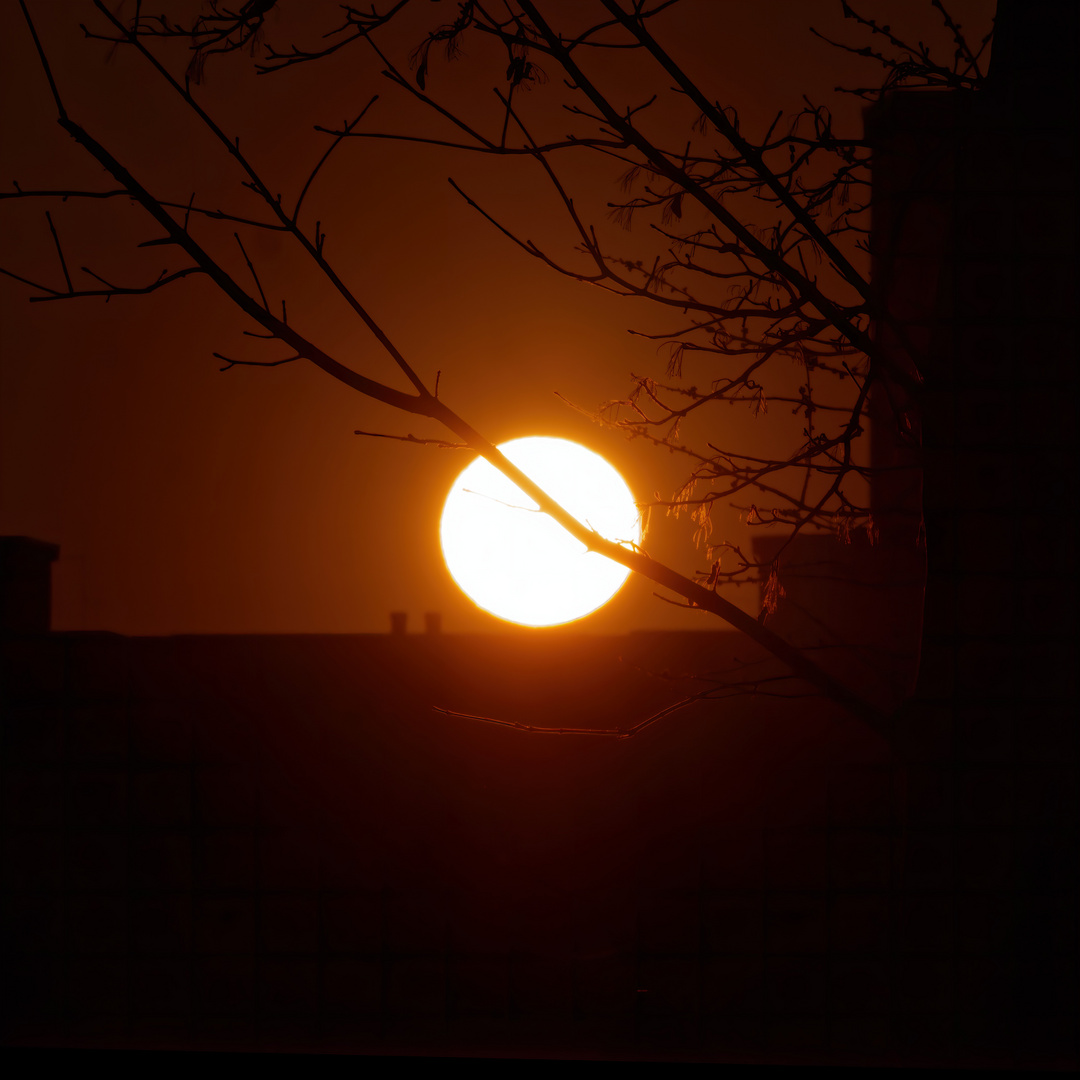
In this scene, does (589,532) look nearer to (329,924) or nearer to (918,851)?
(918,851)

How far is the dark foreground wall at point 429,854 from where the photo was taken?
3.74 m

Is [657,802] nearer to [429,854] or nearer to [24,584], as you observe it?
[429,854]

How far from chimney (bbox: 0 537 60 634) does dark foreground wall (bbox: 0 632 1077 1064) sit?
28cm

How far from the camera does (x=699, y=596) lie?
2.35 meters

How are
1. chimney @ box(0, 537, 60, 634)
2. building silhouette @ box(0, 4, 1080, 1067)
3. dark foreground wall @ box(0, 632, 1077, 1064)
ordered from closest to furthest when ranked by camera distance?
building silhouette @ box(0, 4, 1080, 1067)
dark foreground wall @ box(0, 632, 1077, 1064)
chimney @ box(0, 537, 60, 634)

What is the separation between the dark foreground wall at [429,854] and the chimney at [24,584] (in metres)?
0.28

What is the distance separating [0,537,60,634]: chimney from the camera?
4.53m

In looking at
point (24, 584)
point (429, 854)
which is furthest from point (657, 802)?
point (24, 584)

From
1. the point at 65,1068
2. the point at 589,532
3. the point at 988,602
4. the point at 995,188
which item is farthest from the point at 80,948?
the point at 995,188

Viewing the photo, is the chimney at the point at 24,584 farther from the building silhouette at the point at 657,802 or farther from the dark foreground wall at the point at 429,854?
the dark foreground wall at the point at 429,854

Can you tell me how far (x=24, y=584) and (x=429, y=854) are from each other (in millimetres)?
2771

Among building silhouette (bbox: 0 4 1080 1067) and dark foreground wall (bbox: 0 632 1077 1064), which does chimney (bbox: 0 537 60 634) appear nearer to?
building silhouette (bbox: 0 4 1080 1067)

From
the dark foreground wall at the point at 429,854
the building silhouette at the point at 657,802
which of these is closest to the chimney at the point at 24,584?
the building silhouette at the point at 657,802

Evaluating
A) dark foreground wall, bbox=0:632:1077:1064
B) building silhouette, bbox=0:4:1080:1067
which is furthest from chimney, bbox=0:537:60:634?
dark foreground wall, bbox=0:632:1077:1064
